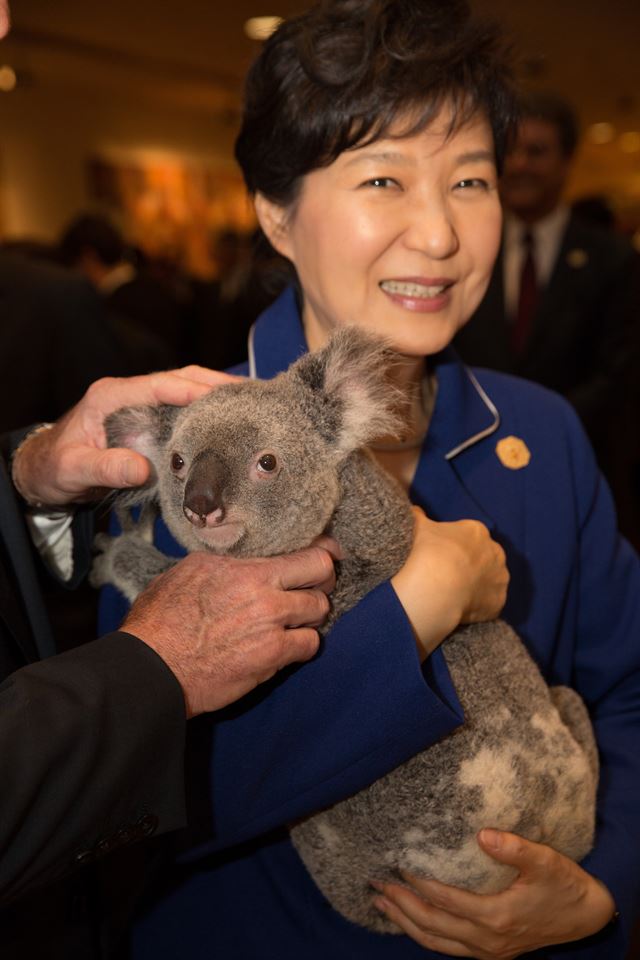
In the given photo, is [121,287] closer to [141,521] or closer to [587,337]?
[587,337]

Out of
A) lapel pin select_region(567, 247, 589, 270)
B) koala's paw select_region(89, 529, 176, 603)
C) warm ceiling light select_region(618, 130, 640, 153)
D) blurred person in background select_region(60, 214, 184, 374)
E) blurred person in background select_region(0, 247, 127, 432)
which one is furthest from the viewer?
warm ceiling light select_region(618, 130, 640, 153)

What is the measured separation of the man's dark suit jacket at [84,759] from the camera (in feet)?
2.94

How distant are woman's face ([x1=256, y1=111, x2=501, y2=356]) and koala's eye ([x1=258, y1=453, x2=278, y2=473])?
0.36 metres

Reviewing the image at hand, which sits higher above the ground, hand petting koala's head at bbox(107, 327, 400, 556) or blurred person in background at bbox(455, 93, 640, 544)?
hand petting koala's head at bbox(107, 327, 400, 556)

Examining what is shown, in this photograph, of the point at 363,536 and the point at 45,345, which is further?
the point at 45,345

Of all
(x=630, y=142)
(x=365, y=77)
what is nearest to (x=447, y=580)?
(x=365, y=77)

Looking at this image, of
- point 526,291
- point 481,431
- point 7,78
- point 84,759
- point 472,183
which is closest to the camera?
point 84,759

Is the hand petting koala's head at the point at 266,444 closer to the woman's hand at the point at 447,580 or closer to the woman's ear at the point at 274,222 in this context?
the woman's hand at the point at 447,580

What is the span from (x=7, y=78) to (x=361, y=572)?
741cm

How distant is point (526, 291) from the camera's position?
3367 millimetres

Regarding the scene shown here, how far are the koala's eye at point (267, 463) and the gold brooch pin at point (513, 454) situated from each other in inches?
23.4

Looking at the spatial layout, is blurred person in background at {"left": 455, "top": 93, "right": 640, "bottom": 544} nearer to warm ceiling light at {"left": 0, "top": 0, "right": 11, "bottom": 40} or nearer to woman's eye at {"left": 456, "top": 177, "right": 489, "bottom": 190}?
woman's eye at {"left": 456, "top": 177, "right": 489, "bottom": 190}

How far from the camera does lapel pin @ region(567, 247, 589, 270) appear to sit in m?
3.28

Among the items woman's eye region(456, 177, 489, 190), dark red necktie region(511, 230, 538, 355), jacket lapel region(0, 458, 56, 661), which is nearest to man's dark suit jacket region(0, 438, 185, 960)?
jacket lapel region(0, 458, 56, 661)
